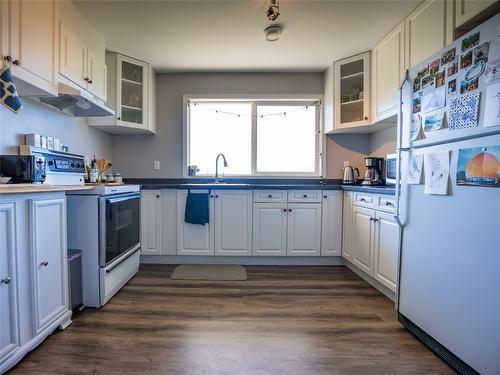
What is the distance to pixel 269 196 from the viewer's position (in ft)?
9.58

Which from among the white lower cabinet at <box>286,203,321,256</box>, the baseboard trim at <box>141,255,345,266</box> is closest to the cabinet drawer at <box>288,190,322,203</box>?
the white lower cabinet at <box>286,203,321,256</box>

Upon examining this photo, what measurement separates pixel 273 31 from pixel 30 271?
7.97 ft

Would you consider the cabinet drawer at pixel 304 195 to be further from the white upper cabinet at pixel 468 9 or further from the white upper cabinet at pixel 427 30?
the white upper cabinet at pixel 468 9

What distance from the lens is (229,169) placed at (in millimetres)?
3359

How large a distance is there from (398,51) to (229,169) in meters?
2.16

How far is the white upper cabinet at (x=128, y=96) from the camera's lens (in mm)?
2721

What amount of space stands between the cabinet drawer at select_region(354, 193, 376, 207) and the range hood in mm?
2545

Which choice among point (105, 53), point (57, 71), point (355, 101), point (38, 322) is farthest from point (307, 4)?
point (38, 322)

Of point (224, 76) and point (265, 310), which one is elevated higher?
point (224, 76)

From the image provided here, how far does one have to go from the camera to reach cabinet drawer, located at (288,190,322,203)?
2910 millimetres

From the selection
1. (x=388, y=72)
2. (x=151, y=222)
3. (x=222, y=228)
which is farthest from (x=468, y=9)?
(x=151, y=222)

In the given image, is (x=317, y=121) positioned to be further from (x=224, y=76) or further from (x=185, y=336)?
(x=185, y=336)

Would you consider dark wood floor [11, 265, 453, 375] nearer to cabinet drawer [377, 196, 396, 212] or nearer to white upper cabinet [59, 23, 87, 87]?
cabinet drawer [377, 196, 396, 212]

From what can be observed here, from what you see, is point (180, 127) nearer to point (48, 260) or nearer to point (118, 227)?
point (118, 227)
